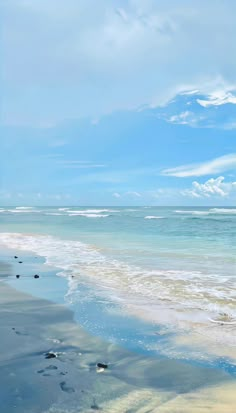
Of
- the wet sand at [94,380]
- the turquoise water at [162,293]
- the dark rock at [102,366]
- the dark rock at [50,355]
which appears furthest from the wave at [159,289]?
the dark rock at [50,355]

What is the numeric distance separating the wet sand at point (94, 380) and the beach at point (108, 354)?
0.01 meters

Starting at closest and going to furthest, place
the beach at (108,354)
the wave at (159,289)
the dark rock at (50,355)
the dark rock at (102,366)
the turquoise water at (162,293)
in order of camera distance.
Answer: the beach at (108,354) → the dark rock at (102,366) → the dark rock at (50,355) → the turquoise water at (162,293) → the wave at (159,289)

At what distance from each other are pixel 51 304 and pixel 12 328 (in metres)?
1.81

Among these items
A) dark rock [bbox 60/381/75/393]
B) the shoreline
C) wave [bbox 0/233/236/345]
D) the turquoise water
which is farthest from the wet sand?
wave [bbox 0/233/236/345]

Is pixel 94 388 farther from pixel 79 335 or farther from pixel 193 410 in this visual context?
pixel 79 335

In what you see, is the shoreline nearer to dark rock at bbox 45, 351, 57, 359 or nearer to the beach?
the beach

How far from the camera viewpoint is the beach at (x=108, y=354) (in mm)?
4211

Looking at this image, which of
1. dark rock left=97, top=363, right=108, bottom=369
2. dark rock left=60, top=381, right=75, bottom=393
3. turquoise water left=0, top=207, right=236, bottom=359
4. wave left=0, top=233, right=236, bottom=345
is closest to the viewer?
dark rock left=60, top=381, right=75, bottom=393

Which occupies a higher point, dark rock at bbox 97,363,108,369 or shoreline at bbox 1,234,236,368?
dark rock at bbox 97,363,108,369

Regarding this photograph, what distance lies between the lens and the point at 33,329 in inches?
257

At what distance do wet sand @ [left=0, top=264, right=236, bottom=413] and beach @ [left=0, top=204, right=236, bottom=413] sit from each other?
12mm

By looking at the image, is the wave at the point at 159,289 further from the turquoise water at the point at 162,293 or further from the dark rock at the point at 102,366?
the dark rock at the point at 102,366

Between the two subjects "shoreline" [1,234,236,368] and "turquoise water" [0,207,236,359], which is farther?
"turquoise water" [0,207,236,359]

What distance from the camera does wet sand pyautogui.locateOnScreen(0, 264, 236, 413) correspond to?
4.11m
